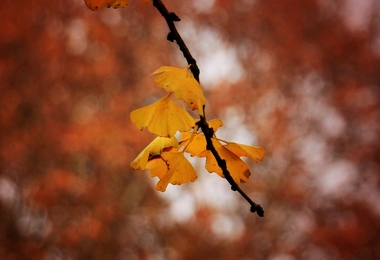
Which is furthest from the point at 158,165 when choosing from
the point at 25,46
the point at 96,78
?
the point at 96,78

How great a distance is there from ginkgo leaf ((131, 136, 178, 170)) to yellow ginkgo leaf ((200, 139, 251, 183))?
0.14ft

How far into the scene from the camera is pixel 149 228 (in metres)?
4.31

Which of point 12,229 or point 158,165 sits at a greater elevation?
point 12,229

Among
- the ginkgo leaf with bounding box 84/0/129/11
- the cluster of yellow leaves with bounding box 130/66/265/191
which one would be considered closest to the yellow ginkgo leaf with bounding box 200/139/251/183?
the cluster of yellow leaves with bounding box 130/66/265/191

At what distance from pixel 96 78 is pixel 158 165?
4.13 meters

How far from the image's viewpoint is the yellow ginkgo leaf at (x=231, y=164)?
45cm

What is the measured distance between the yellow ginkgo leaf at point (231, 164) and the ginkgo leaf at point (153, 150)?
42mm

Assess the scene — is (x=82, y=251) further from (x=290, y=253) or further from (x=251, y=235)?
(x=290, y=253)

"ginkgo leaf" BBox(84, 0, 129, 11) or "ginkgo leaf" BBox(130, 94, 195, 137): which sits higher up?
"ginkgo leaf" BBox(84, 0, 129, 11)

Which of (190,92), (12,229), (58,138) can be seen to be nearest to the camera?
(190,92)

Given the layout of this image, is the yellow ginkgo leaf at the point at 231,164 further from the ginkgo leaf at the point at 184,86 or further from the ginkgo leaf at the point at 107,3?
the ginkgo leaf at the point at 107,3

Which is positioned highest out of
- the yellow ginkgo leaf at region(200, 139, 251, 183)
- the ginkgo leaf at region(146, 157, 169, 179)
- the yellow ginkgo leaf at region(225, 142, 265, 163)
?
the yellow ginkgo leaf at region(225, 142, 265, 163)

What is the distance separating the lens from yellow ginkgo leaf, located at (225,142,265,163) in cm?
45

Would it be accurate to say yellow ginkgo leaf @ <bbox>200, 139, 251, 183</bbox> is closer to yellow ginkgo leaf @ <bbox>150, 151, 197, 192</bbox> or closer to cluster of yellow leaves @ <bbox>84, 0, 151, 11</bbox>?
yellow ginkgo leaf @ <bbox>150, 151, 197, 192</bbox>
